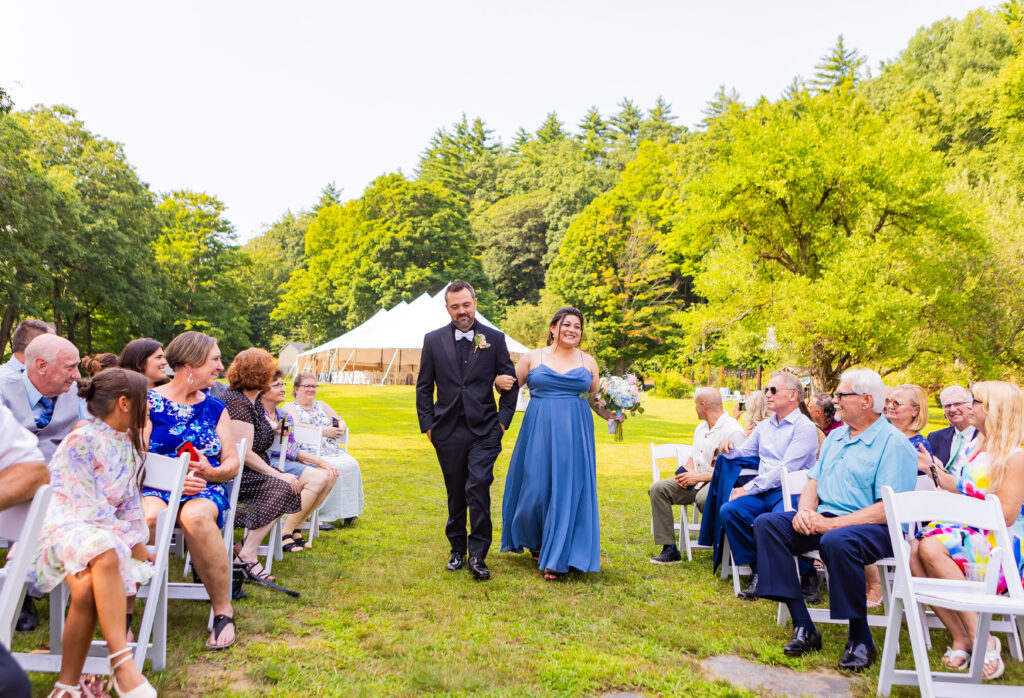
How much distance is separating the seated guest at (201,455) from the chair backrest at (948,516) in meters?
3.39

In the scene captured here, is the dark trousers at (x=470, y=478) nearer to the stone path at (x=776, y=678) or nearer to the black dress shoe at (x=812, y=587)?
the stone path at (x=776, y=678)

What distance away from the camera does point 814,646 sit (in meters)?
3.93

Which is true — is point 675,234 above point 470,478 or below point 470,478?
above

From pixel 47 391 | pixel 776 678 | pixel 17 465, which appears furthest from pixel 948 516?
pixel 47 391

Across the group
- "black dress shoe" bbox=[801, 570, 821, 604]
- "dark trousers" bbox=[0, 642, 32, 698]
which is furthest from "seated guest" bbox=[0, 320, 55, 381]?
"black dress shoe" bbox=[801, 570, 821, 604]

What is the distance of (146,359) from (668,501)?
423 centimetres

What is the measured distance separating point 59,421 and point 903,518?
189 inches

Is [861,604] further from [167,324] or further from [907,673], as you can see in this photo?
[167,324]

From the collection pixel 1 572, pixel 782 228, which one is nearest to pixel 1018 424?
pixel 1 572

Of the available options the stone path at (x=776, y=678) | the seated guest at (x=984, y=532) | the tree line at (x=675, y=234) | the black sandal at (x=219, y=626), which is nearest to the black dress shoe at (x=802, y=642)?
the stone path at (x=776, y=678)

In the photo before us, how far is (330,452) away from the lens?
269 inches

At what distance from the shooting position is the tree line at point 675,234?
18.7 metres

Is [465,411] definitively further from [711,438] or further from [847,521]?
[847,521]

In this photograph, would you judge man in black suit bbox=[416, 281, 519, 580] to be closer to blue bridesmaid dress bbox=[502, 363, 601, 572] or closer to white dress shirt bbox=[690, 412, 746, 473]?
blue bridesmaid dress bbox=[502, 363, 601, 572]
